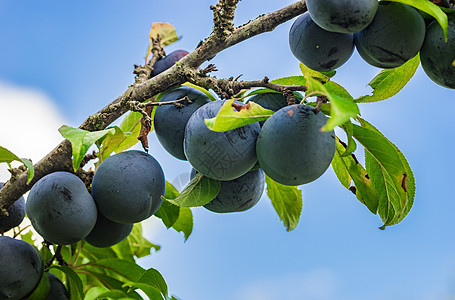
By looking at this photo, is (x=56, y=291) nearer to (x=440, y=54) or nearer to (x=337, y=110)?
(x=337, y=110)

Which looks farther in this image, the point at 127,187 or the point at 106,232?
the point at 106,232

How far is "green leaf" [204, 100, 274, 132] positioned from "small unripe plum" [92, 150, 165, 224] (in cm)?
31

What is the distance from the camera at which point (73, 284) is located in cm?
117

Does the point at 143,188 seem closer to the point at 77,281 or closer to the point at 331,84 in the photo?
the point at 77,281

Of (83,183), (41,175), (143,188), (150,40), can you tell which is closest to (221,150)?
(143,188)

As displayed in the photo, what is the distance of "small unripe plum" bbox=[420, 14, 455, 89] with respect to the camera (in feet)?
2.77

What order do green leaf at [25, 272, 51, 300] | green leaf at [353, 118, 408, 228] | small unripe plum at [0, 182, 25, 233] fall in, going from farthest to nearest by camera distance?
small unripe plum at [0, 182, 25, 233], green leaf at [25, 272, 51, 300], green leaf at [353, 118, 408, 228]

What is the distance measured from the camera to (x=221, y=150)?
0.83 m

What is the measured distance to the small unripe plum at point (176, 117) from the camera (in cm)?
100

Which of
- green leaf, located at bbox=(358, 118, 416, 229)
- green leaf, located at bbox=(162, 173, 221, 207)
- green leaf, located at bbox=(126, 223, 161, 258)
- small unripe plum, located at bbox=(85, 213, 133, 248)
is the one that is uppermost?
green leaf, located at bbox=(162, 173, 221, 207)

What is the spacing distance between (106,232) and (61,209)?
150 mm

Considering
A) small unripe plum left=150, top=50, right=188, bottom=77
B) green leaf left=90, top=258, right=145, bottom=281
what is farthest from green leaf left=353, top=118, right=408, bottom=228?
green leaf left=90, top=258, right=145, bottom=281

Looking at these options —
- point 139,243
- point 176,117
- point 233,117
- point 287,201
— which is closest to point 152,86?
point 176,117

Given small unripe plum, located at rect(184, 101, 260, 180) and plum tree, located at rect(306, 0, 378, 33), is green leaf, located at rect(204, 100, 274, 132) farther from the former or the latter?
plum tree, located at rect(306, 0, 378, 33)
